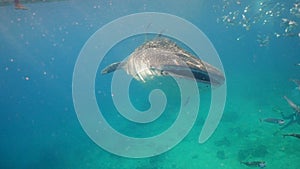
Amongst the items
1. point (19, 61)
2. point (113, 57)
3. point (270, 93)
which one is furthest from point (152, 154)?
point (19, 61)

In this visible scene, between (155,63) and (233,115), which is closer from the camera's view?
(155,63)

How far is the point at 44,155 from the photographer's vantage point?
21.2 meters

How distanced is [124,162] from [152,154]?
5.88ft

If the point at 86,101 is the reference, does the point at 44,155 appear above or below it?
above

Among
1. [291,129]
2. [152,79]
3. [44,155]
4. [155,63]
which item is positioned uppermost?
[155,63]

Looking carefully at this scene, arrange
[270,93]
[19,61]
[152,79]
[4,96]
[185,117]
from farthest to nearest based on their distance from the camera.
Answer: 1. [19,61]
2. [4,96]
3. [270,93]
4. [185,117]
5. [152,79]

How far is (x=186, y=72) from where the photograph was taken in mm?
4031

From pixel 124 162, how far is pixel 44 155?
8594 mm

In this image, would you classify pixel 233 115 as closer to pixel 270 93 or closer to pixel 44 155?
pixel 270 93

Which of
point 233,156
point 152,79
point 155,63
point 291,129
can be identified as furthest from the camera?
point 291,129

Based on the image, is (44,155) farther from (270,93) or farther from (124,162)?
(270,93)

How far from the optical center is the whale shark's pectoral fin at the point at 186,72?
13.2ft

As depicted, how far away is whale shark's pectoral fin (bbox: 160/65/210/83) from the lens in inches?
159

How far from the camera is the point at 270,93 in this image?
25.7 m
